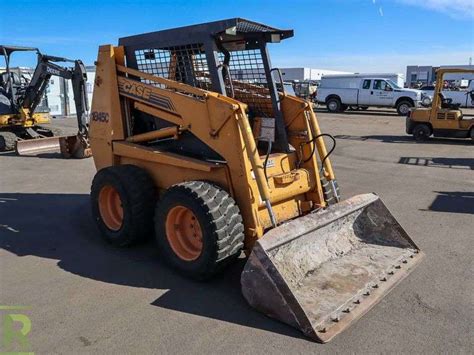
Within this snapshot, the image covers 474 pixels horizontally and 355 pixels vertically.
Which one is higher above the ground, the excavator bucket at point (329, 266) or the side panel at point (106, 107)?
the side panel at point (106, 107)

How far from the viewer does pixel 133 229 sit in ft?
16.3

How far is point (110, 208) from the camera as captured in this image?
5453mm

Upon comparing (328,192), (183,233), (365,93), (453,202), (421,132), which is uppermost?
(365,93)

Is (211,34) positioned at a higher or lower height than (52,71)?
higher

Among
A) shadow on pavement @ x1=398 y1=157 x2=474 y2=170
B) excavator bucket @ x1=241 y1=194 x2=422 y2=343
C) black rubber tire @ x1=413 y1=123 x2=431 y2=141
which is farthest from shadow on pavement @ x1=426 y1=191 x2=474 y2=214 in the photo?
black rubber tire @ x1=413 y1=123 x2=431 y2=141

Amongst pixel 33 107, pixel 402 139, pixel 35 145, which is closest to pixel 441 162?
pixel 402 139

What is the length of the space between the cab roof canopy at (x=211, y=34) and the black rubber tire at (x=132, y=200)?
1461mm

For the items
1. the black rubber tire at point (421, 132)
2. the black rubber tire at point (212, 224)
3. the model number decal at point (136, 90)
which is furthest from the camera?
the black rubber tire at point (421, 132)

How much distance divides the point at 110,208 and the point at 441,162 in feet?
28.7

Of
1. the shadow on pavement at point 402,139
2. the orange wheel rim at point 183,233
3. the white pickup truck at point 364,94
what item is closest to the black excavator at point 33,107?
the orange wheel rim at point 183,233

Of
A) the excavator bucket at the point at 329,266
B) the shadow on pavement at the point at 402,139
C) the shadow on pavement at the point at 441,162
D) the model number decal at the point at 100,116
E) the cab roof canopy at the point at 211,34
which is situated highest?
the cab roof canopy at the point at 211,34

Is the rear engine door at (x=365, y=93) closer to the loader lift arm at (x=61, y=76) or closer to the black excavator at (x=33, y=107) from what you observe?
the black excavator at (x=33, y=107)

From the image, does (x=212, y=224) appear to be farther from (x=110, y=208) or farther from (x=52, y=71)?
(x=52, y=71)

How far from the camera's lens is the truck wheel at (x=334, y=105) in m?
28.7
